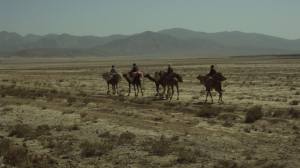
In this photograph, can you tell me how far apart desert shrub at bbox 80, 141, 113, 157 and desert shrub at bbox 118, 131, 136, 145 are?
51cm

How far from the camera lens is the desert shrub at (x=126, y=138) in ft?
52.4

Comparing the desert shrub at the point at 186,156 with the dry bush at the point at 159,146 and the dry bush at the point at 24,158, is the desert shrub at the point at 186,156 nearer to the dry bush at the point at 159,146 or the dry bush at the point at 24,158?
the dry bush at the point at 159,146

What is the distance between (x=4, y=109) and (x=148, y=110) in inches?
278

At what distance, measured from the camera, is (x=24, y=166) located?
12.9m

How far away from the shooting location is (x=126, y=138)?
54.2 feet

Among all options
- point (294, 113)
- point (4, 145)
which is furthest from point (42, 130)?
point (294, 113)

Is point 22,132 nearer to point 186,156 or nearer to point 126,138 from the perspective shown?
point 126,138

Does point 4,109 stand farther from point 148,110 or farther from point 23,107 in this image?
point 148,110

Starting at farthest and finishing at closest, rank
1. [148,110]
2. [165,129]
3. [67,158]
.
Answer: [148,110]
[165,129]
[67,158]

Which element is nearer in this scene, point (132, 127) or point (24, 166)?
point (24, 166)

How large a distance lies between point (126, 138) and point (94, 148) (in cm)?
194

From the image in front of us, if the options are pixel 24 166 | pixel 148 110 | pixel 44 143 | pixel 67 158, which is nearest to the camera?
pixel 24 166

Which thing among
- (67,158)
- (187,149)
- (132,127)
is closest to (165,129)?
(132,127)

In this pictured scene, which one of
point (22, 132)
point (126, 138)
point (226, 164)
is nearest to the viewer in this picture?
point (226, 164)
